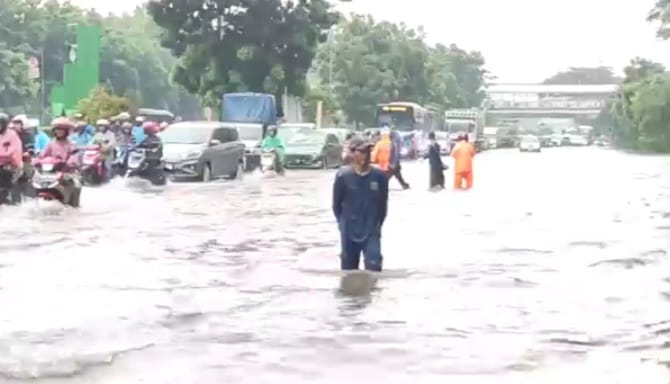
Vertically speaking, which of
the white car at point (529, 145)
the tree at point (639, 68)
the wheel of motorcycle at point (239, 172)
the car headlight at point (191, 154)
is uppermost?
the tree at point (639, 68)

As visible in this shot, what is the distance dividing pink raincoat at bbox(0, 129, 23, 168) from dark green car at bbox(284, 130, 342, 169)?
73.5 feet

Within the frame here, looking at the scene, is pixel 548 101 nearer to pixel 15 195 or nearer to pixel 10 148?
pixel 15 195

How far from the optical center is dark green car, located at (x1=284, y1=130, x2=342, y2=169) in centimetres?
4391

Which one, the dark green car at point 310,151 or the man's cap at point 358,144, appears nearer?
the man's cap at point 358,144

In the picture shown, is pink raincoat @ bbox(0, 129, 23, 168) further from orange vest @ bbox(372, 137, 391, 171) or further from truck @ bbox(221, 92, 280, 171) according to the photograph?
truck @ bbox(221, 92, 280, 171)

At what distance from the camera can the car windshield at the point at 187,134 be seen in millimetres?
33438

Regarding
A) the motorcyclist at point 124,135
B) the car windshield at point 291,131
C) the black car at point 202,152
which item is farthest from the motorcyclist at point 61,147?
the car windshield at point 291,131

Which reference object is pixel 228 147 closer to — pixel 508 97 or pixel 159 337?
pixel 159 337

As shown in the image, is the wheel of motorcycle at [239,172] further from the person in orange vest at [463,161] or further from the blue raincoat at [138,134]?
the person in orange vest at [463,161]

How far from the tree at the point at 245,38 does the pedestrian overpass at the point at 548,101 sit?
114564 mm

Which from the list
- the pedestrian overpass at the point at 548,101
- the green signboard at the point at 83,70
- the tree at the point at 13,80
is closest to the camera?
the green signboard at the point at 83,70

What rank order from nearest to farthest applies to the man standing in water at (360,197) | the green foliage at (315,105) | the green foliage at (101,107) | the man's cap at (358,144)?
the man's cap at (358,144)
the man standing in water at (360,197)
the green foliage at (101,107)
the green foliage at (315,105)

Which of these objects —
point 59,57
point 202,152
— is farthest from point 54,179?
point 59,57

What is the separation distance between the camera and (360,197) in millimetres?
11805
